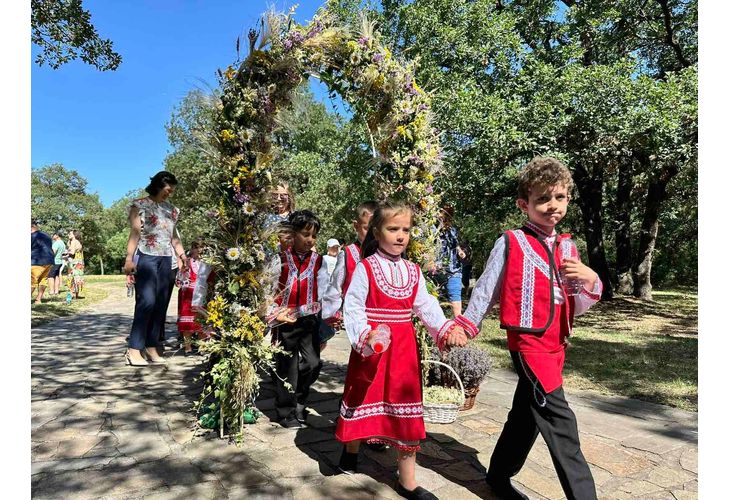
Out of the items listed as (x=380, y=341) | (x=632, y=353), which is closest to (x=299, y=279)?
(x=380, y=341)

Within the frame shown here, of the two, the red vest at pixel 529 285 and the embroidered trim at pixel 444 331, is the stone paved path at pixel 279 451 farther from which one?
the red vest at pixel 529 285

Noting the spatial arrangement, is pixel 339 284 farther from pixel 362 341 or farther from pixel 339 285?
pixel 362 341

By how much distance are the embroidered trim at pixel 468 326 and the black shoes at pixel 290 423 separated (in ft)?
6.48

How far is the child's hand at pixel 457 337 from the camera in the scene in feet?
9.78

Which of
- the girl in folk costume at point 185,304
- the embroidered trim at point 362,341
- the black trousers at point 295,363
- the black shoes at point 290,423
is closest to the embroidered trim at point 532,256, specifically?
the embroidered trim at point 362,341

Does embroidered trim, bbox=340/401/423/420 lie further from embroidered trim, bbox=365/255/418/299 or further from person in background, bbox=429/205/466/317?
person in background, bbox=429/205/466/317

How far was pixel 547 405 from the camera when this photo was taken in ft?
8.95

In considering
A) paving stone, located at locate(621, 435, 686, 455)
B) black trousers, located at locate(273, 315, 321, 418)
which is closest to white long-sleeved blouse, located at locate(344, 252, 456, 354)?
black trousers, located at locate(273, 315, 321, 418)

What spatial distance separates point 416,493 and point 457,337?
976mm

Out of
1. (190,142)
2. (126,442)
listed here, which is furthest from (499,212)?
(126,442)

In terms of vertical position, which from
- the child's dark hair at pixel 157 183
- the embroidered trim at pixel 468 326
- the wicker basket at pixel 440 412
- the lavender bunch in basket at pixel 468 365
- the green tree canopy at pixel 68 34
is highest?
the green tree canopy at pixel 68 34

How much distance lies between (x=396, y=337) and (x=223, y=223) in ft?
5.59

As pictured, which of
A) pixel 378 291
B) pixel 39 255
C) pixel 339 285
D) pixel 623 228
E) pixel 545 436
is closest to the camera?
pixel 545 436

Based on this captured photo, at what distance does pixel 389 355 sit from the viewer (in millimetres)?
3139
